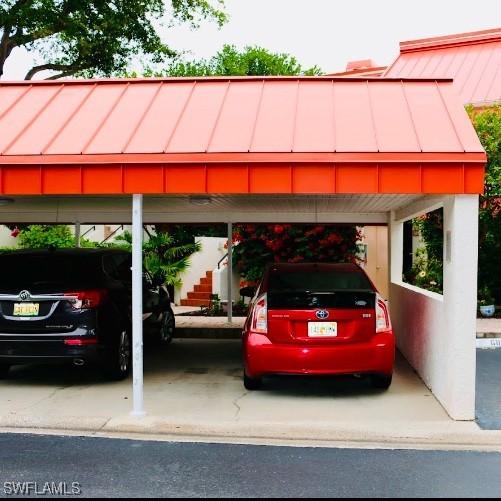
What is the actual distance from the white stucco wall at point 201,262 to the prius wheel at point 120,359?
9.72 meters

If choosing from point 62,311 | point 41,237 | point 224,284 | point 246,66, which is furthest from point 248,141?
point 246,66

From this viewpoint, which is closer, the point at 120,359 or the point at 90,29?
the point at 120,359

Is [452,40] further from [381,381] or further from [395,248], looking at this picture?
[381,381]

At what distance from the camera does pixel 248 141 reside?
6668 millimetres

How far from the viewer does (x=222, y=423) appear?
6.27m

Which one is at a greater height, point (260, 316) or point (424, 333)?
point (260, 316)

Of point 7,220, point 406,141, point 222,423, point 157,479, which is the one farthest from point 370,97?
point 7,220

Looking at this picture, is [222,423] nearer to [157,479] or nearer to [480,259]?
[157,479]

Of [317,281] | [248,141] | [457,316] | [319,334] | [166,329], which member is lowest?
[166,329]

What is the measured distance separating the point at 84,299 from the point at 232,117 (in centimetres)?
267

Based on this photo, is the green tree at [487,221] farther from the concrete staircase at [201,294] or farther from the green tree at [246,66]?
the green tree at [246,66]

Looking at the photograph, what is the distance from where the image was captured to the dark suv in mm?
7484

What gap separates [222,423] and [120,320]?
8.11 ft

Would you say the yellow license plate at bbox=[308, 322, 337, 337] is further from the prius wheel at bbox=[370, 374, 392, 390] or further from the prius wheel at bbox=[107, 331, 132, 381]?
the prius wheel at bbox=[107, 331, 132, 381]
